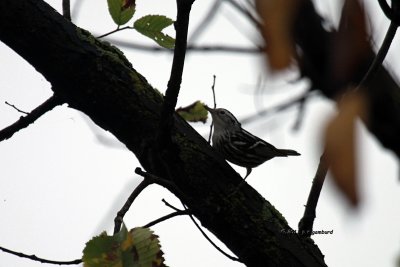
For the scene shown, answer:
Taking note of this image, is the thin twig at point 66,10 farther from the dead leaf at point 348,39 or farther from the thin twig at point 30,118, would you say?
the dead leaf at point 348,39

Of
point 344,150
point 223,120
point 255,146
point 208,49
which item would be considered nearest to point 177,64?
point 208,49

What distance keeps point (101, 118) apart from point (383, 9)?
6.42 ft

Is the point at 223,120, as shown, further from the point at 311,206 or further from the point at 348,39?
the point at 348,39

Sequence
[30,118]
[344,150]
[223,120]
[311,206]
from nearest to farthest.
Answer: [344,150] → [311,206] → [30,118] → [223,120]

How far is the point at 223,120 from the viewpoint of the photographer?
537 centimetres

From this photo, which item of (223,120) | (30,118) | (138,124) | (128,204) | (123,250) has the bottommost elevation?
(123,250)

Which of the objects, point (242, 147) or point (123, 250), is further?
point (242, 147)

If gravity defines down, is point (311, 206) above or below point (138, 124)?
below

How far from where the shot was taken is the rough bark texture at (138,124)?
9.94 feet

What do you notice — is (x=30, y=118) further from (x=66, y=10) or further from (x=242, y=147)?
(x=242, y=147)

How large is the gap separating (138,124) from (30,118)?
1.99 ft

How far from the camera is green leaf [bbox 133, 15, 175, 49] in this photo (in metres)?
3.07

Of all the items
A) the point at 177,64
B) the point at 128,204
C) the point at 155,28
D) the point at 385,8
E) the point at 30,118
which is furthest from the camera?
the point at 30,118

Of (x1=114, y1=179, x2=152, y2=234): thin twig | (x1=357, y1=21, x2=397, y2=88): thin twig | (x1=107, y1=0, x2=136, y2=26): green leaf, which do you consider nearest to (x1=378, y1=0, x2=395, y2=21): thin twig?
(x1=357, y1=21, x2=397, y2=88): thin twig
